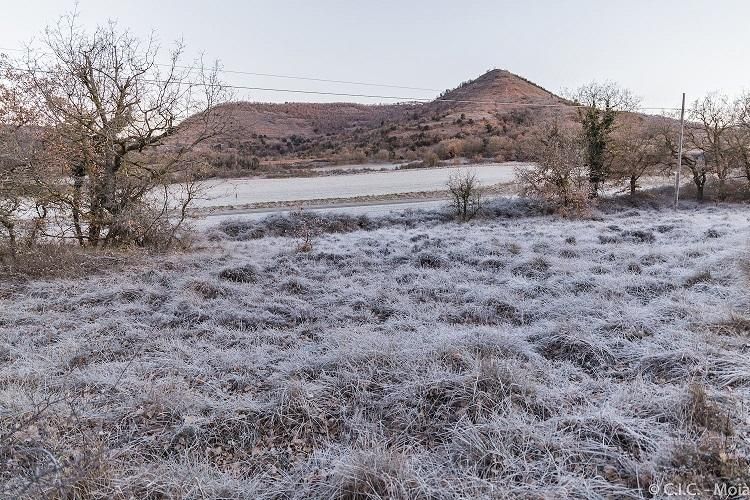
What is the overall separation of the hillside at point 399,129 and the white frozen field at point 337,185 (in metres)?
2.38

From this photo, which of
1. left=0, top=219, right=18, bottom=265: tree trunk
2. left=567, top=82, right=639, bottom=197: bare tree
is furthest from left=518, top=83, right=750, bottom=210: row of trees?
left=0, top=219, right=18, bottom=265: tree trunk

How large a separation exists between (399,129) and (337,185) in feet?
116

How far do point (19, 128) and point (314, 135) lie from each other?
58482mm

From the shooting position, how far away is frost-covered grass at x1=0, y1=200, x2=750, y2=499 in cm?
262

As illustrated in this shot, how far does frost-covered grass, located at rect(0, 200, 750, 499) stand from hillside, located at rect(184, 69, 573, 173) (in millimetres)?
21522

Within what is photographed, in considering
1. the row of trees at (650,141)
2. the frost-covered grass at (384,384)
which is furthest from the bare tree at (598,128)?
the frost-covered grass at (384,384)

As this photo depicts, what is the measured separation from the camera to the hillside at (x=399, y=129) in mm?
42312

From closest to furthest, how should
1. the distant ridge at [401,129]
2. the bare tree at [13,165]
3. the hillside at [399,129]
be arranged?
the bare tree at [13,165], the distant ridge at [401,129], the hillside at [399,129]

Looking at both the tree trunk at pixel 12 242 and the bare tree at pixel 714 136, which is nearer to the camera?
the tree trunk at pixel 12 242

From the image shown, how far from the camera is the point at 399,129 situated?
59156 mm

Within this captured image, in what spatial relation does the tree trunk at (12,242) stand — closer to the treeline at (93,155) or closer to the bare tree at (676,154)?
the treeline at (93,155)

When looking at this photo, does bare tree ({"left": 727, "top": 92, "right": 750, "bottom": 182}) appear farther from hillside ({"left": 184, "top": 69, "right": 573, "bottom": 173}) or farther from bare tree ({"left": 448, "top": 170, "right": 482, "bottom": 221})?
bare tree ({"left": 448, "top": 170, "right": 482, "bottom": 221})

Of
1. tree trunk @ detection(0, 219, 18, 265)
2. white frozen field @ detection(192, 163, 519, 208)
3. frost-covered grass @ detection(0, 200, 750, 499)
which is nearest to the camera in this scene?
frost-covered grass @ detection(0, 200, 750, 499)

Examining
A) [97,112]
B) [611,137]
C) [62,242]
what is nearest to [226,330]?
[62,242]
